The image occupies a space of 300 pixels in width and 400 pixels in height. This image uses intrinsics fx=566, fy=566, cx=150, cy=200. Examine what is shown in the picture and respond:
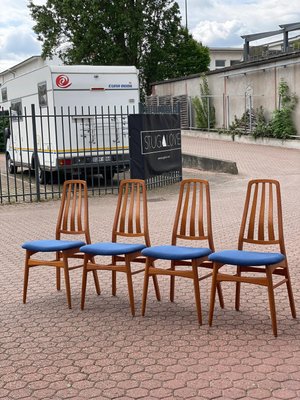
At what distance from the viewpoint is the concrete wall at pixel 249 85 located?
23.5 metres

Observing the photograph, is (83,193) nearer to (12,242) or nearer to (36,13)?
(12,242)

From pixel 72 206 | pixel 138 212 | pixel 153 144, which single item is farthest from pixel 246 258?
pixel 153 144

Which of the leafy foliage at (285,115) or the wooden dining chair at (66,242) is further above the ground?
the leafy foliage at (285,115)

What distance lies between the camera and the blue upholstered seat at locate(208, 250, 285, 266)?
14.4 feet

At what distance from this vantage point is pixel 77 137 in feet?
45.7

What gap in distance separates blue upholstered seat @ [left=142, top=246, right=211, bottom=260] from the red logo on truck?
1019cm

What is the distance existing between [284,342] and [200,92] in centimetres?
2787

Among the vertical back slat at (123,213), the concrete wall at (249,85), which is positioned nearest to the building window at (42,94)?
the vertical back slat at (123,213)

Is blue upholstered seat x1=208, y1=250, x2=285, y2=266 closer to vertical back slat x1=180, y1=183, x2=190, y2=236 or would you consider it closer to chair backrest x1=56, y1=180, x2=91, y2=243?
vertical back slat x1=180, y1=183, x2=190, y2=236

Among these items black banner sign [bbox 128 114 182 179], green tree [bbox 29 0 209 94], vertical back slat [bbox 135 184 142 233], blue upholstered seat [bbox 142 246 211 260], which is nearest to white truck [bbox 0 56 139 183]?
black banner sign [bbox 128 114 182 179]

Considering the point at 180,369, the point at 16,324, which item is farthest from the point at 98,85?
the point at 180,369

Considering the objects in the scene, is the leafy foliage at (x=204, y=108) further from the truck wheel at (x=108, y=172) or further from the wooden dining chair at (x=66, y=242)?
the wooden dining chair at (x=66, y=242)

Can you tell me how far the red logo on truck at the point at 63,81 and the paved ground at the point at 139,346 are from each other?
7.98m

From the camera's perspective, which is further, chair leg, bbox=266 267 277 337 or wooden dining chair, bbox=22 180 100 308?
wooden dining chair, bbox=22 180 100 308
